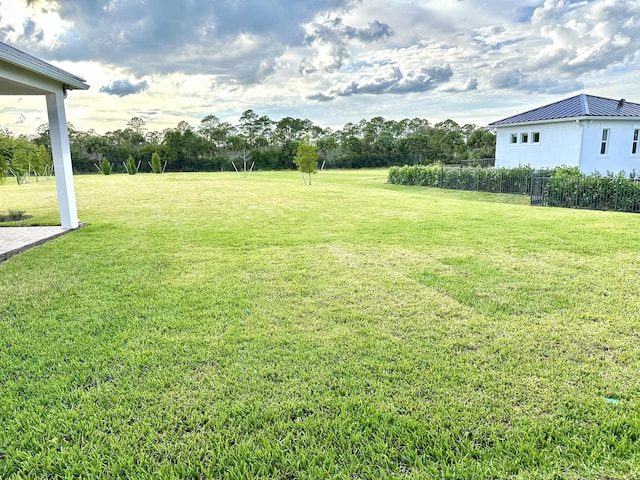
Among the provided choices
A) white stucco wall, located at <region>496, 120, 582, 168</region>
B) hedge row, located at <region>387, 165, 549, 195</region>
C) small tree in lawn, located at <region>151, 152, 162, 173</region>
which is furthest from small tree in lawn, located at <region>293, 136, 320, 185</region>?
small tree in lawn, located at <region>151, 152, 162, 173</region>

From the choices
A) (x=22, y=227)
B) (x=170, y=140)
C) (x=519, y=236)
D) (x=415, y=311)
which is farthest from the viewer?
(x=170, y=140)

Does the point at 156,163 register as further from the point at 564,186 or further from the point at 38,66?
the point at 564,186

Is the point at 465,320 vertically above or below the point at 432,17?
below

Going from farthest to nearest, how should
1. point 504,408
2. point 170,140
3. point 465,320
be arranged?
point 170,140, point 465,320, point 504,408

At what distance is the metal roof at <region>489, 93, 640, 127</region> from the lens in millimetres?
17344

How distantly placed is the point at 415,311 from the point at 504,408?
4.59 ft

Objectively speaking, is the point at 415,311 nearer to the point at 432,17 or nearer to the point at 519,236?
the point at 519,236

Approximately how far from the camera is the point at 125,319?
3379 mm

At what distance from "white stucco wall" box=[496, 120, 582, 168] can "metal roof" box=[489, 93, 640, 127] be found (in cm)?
38

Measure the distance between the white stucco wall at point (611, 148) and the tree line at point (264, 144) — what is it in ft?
69.5

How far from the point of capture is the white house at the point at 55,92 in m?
5.89

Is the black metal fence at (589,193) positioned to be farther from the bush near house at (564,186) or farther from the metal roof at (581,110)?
the metal roof at (581,110)

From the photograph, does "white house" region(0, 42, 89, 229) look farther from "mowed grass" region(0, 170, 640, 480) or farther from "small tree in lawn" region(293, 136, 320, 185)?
"small tree in lawn" region(293, 136, 320, 185)

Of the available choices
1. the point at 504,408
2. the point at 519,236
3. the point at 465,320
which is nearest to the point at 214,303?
the point at 465,320
